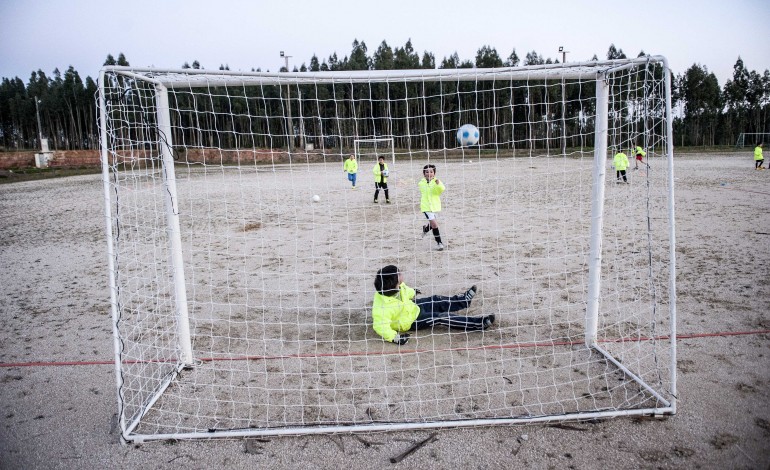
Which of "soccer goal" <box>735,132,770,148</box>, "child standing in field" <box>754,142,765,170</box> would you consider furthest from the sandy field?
"soccer goal" <box>735,132,770,148</box>

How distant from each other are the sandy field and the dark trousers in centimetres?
15

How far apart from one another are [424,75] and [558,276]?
4.07 metres

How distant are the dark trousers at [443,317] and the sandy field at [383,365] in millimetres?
146

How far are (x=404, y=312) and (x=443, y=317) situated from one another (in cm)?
40

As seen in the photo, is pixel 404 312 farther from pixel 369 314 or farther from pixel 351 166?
pixel 351 166

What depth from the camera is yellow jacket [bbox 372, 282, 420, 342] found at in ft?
14.7

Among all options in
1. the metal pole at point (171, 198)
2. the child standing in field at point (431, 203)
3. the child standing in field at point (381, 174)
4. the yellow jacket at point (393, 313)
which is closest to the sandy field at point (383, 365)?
the yellow jacket at point (393, 313)

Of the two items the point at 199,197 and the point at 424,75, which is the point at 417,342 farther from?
the point at 199,197

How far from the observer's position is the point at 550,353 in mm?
4219

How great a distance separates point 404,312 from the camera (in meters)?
4.59

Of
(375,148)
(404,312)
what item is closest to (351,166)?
(375,148)

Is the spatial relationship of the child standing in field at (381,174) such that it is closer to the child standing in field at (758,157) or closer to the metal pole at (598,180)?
the metal pole at (598,180)

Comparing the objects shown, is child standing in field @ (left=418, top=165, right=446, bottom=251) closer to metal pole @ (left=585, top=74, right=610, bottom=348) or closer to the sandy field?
the sandy field

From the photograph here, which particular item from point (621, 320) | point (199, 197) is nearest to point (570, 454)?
point (621, 320)
